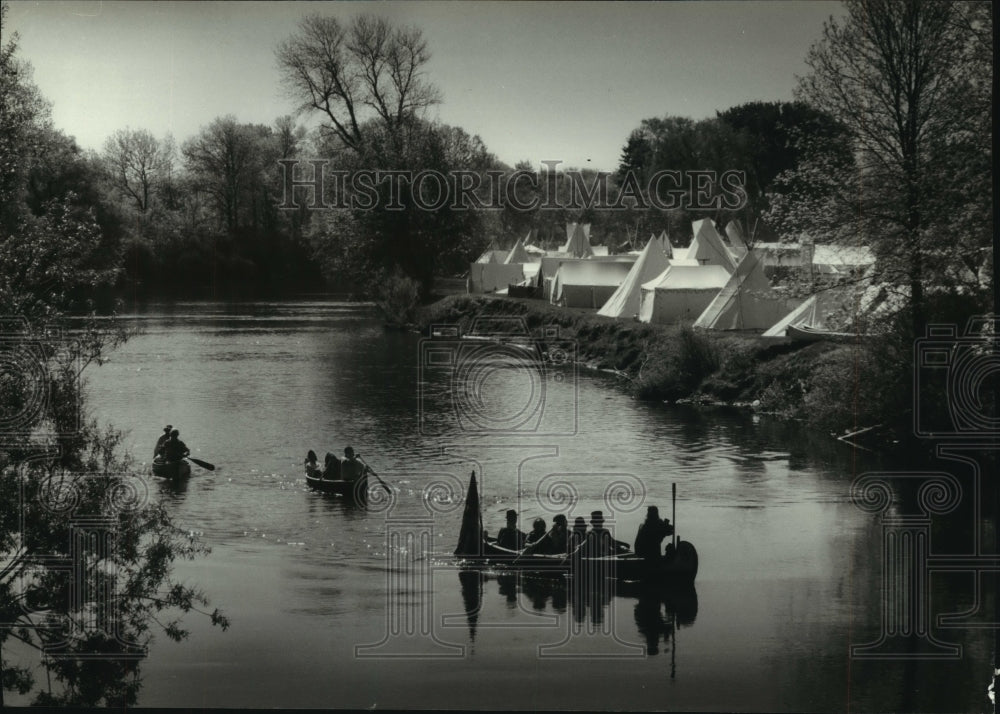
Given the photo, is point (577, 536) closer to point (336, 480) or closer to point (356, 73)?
point (336, 480)

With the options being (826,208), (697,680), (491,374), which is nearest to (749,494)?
(826,208)

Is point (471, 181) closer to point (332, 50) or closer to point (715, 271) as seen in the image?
point (332, 50)

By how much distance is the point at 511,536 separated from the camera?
16328 millimetres

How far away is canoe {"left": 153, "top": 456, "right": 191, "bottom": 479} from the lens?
875 inches

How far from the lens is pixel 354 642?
13.3 m

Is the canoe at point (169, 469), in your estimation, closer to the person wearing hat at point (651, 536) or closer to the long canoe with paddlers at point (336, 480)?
the long canoe with paddlers at point (336, 480)

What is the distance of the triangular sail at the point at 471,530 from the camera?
54.7ft

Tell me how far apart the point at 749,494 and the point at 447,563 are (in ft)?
25.0

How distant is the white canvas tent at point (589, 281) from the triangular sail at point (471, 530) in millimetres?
33009

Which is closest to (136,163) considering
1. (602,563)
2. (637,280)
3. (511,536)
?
(637,280)

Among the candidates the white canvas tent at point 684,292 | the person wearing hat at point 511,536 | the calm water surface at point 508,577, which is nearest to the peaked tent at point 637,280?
the white canvas tent at point 684,292

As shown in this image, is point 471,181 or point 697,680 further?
point 471,181

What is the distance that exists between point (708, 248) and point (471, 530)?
3352cm

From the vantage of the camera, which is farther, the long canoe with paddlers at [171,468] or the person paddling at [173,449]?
the person paddling at [173,449]
